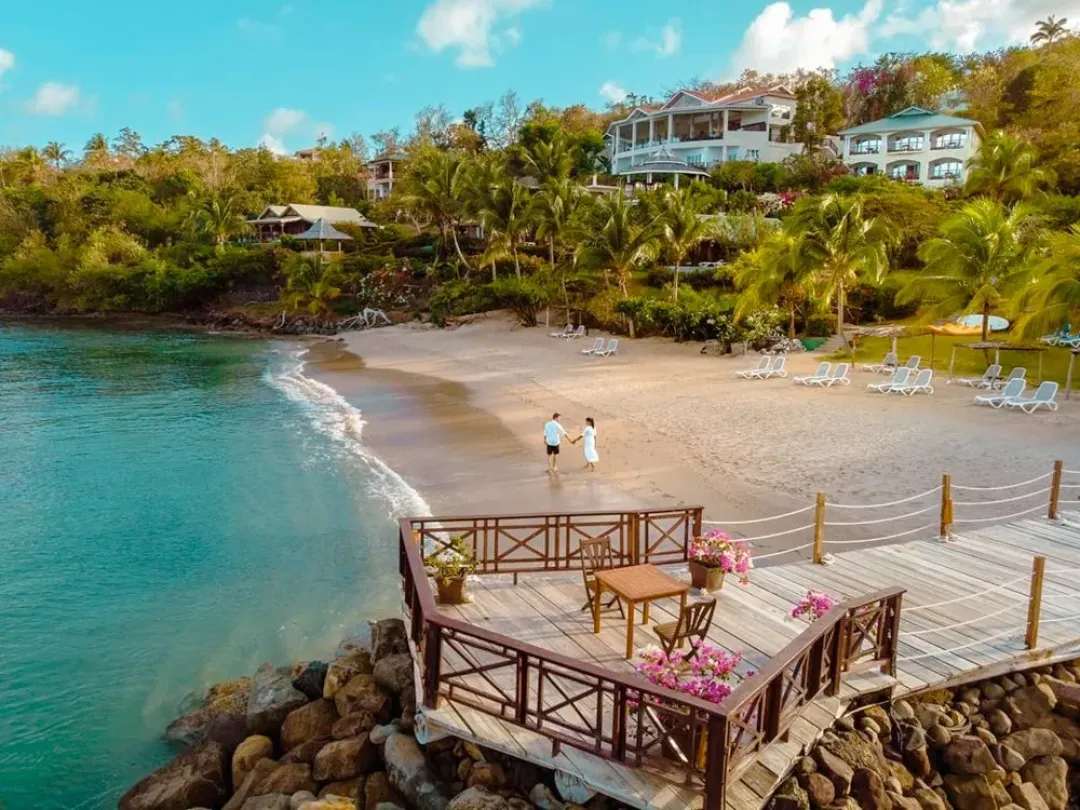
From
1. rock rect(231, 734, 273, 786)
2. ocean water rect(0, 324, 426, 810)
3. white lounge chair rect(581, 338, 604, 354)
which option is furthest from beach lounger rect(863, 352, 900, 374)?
rock rect(231, 734, 273, 786)

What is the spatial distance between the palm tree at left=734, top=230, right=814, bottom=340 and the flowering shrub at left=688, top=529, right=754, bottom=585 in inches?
960

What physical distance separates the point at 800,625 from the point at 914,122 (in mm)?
60845

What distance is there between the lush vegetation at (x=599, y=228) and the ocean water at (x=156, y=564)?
19.6 metres

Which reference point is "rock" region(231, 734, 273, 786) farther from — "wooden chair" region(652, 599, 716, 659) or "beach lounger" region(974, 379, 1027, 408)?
"beach lounger" region(974, 379, 1027, 408)

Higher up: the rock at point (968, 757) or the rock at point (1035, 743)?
the rock at point (968, 757)

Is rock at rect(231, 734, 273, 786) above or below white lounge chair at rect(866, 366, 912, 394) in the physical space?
below

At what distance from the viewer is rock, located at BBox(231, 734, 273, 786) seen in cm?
765

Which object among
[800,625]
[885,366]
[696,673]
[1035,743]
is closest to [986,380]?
[885,366]

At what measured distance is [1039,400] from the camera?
64.8 ft

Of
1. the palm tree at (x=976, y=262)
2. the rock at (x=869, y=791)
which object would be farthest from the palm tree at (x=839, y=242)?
the rock at (x=869, y=791)

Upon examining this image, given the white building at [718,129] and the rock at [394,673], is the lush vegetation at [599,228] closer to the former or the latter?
the white building at [718,129]

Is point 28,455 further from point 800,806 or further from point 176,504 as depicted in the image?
point 800,806

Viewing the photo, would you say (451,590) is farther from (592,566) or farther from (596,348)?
(596,348)

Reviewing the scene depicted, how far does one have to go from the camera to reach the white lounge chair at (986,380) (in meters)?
22.8
